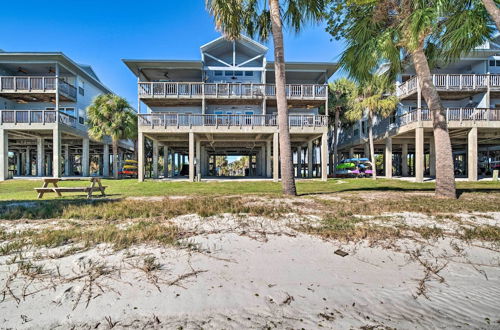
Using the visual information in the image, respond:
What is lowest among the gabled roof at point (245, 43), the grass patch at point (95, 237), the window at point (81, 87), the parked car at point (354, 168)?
the grass patch at point (95, 237)

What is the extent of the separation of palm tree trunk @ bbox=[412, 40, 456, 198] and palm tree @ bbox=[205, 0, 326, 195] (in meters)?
4.26

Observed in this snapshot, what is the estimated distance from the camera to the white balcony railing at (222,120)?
660 inches

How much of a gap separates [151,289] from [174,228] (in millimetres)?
1933

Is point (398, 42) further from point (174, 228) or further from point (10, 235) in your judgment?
point (10, 235)

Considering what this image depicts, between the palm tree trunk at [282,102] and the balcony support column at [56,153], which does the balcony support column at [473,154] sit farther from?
the balcony support column at [56,153]

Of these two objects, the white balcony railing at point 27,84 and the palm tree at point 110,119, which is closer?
the white balcony railing at point 27,84

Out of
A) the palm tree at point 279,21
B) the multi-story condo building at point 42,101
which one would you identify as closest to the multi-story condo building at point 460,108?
the palm tree at point 279,21

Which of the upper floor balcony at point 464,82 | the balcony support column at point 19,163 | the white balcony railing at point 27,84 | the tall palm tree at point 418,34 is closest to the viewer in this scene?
→ the tall palm tree at point 418,34

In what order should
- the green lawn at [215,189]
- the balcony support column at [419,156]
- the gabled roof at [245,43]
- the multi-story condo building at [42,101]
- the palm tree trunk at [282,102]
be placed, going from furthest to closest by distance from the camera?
the gabled roof at [245,43] < the multi-story condo building at [42,101] < the balcony support column at [419,156] < the green lawn at [215,189] < the palm tree trunk at [282,102]

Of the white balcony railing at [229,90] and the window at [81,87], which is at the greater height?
the window at [81,87]

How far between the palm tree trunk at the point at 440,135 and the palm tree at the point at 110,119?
68.5ft

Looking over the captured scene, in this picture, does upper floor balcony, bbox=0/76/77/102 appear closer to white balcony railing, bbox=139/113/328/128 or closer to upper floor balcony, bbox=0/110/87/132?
upper floor balcony, bbox=0/110/87/132

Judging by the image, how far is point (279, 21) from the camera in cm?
866

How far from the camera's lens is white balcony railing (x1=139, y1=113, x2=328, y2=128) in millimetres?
16766
